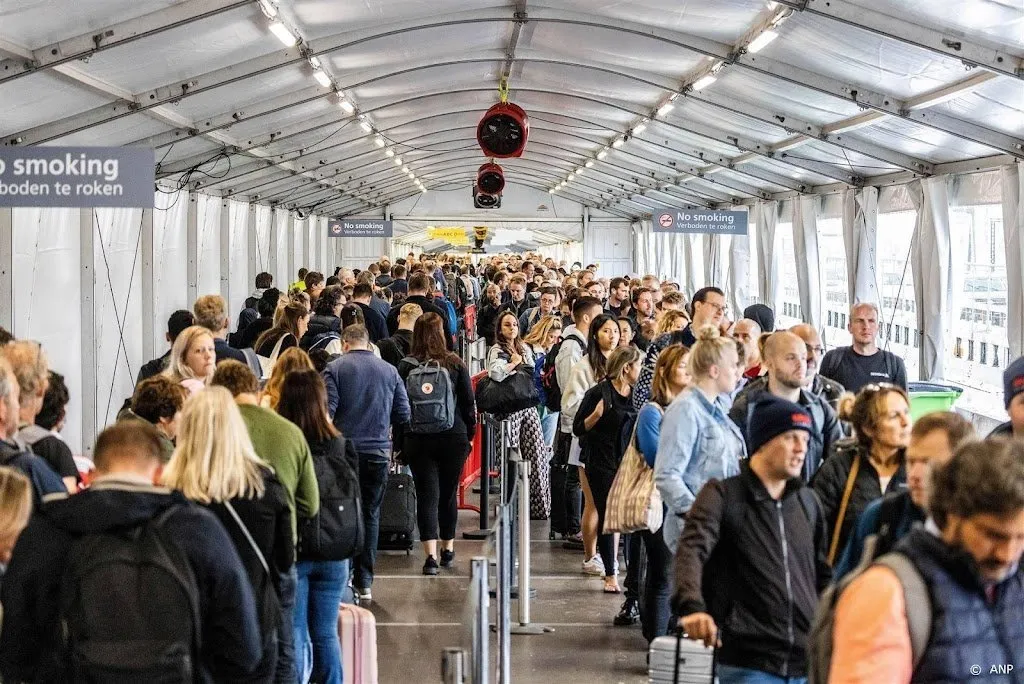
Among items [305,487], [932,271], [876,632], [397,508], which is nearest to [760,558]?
[876,632]

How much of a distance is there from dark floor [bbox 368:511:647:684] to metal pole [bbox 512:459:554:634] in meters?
0.11

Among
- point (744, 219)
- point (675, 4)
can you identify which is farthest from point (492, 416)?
point (744, 219)

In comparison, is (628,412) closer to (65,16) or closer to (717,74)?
(65,16)

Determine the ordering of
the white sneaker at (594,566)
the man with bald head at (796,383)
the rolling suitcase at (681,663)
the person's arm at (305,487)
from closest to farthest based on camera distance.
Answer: the rolling suitcase at (681,663) < the person's arm at (305,487) < the man with bald head at (796,383) < the white sneaker at (594,566)

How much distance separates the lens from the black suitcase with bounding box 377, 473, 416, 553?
9.32m

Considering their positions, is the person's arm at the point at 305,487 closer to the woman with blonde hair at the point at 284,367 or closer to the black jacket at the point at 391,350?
the woman with blonde hair at the point at 284,367

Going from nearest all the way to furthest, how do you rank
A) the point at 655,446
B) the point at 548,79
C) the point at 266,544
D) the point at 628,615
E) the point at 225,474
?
1. the point at 225,474
2. the point at 266,544
3. the point at 655,446
4. the point at 628,615
5. the point at 548,79

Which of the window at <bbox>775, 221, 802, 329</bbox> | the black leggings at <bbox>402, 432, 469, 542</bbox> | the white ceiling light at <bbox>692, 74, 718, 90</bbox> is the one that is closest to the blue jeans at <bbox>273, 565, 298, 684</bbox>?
the black leggings at <bbox>402, 432, 469, 542</bbox>

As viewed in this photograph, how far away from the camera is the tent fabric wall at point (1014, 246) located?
11891 millimetres

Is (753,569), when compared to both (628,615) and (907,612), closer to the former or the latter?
(907,612)

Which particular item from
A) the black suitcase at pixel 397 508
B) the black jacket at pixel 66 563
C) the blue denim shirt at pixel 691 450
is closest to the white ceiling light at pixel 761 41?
the black suitcase at pixel 397 508

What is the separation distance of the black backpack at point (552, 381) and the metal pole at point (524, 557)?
6.59ft

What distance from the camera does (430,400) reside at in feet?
29.0

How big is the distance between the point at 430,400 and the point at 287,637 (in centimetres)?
367
